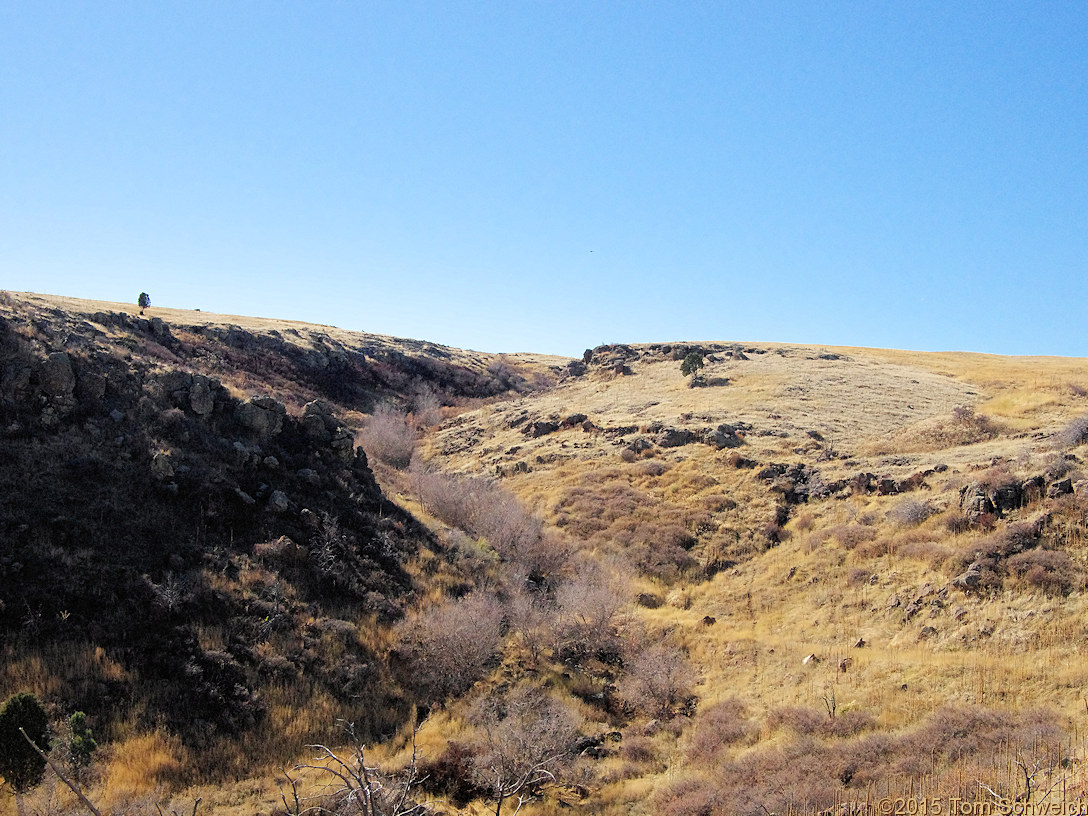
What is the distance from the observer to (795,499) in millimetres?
25125

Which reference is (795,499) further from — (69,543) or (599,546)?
(69,543)

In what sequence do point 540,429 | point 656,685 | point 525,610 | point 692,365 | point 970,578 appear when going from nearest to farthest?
point 656,685 → point 970,578 → point 525,610 → point 540,429 → point 692,365

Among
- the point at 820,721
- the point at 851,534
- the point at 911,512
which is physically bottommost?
the point at 820,721

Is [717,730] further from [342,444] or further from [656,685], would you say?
[342,444]

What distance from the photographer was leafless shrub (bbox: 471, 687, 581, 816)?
1017 centimetres

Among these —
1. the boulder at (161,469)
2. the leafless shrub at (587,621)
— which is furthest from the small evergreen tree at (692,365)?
the boulder at (161,469)

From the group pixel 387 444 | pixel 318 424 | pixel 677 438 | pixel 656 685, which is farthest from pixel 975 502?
pixel 387 444

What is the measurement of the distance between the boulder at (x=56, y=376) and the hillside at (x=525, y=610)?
0.06 m

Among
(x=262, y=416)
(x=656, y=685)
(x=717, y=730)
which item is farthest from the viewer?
(x=262, y=416)

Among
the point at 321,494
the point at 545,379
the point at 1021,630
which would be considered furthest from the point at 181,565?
the point at 545,379

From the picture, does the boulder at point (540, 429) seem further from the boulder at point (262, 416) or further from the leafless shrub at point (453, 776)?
the leafless shrub at point (453, 776)

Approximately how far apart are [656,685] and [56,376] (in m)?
17.4

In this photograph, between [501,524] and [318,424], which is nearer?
[318,424]

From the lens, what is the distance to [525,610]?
628 inches
